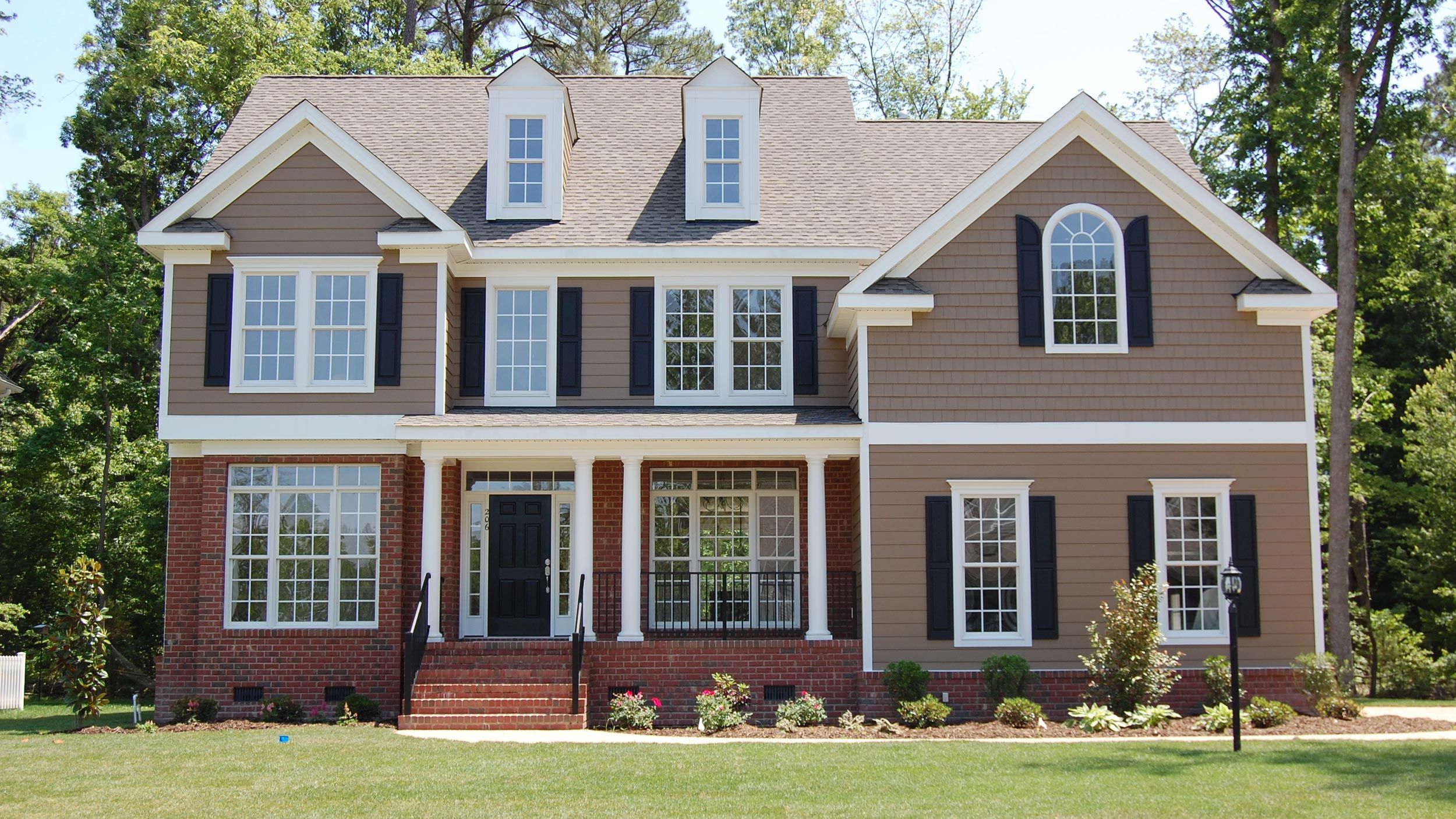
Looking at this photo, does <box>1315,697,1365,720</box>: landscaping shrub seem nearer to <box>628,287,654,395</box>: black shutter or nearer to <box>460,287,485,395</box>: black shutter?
<box>628,287,654,395</box>: black shutter

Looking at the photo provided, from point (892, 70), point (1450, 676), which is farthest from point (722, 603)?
point (892, 70)

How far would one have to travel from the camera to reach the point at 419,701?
15102mm

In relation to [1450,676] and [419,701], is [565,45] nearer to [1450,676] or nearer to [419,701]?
[419,701]

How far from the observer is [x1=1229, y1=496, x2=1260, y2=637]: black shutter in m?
16.2

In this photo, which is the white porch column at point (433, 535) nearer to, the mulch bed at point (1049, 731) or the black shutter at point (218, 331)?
the black shutter at point (218, 331)

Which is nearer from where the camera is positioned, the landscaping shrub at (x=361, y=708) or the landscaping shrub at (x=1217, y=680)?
the landscaping shrub at (x=1217, y=680)

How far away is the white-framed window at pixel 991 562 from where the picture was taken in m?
16.2

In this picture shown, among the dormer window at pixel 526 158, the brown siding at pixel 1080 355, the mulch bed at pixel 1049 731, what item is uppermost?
the dormer window at pixel 526 158

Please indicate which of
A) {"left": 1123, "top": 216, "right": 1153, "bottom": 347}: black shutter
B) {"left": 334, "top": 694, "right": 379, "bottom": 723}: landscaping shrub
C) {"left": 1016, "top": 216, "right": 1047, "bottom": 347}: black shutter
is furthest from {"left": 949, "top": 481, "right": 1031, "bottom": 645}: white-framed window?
{"left": 334, "top": 694, "right": 379, "bottom": 723}: landscaping shrub

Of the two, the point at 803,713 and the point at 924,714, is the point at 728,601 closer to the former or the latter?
the point at 803,713

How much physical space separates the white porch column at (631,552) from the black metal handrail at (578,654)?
55cm

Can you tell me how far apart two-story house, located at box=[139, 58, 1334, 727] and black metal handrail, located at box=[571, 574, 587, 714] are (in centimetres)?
14

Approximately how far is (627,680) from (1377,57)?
18.3 m

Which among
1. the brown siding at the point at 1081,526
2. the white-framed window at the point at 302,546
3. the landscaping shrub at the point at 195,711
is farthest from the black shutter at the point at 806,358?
the landscaping shrub at the point at 195,711
